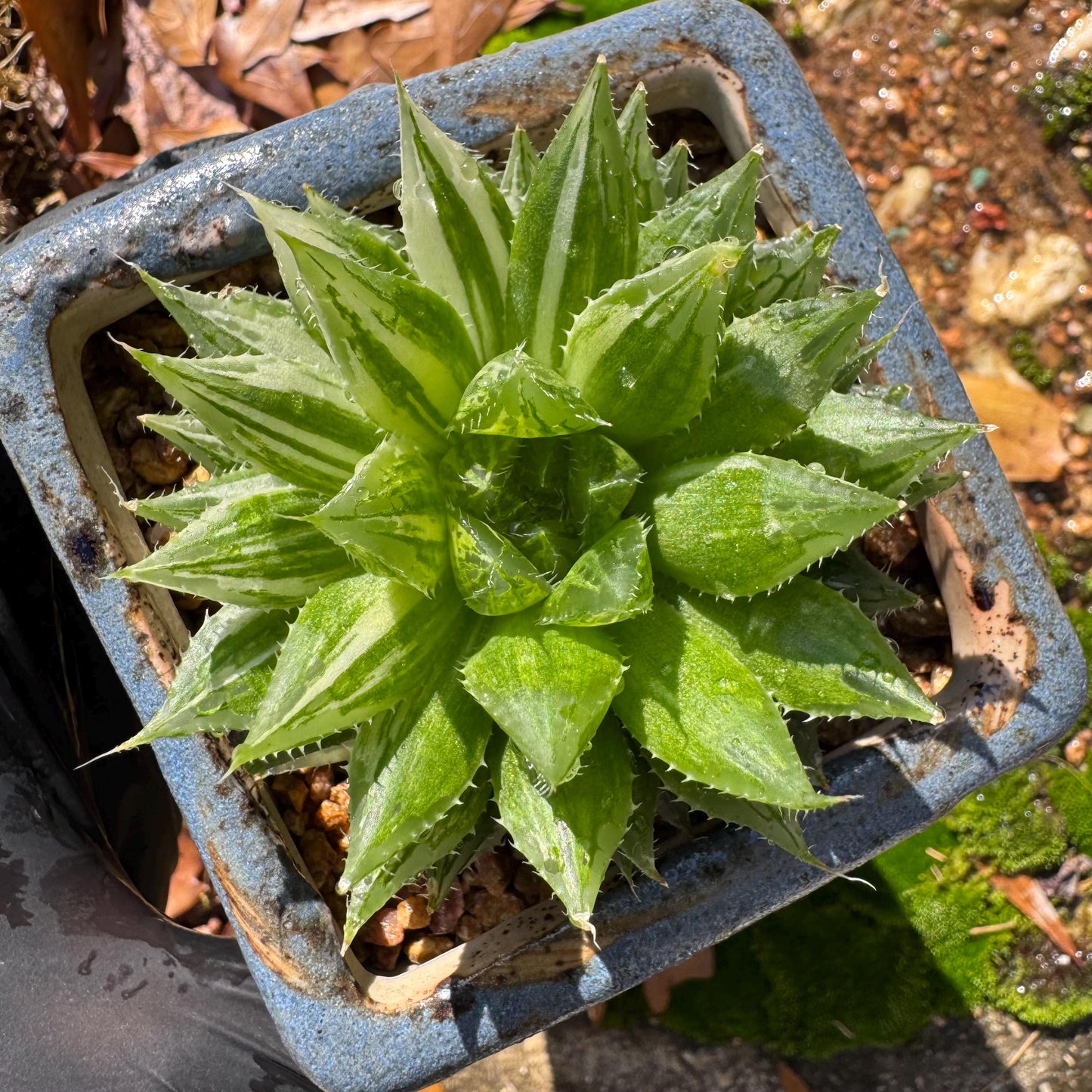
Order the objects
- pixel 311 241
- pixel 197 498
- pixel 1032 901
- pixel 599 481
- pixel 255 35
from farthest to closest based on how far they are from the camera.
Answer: pixel 1032 901 < pixel 255 35 < pixel 197 498 < pixel 599 481 < pixel 311 241

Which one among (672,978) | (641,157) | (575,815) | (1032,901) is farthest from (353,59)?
(1032,901)

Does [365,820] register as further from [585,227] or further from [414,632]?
[585,227]

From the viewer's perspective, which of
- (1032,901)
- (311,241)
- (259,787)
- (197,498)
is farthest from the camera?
(1032,901)

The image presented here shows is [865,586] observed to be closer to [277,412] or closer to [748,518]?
[748,518]

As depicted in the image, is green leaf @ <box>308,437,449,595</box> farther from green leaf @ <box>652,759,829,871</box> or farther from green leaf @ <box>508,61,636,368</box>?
green leaf @ <box>652,759,829,871</box>

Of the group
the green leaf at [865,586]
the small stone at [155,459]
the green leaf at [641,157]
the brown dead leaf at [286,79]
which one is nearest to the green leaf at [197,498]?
the small stone at [155,459]

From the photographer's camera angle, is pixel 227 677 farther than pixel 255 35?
No

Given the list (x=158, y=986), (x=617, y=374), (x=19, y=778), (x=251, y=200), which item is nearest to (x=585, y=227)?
(x=617, y=374)
